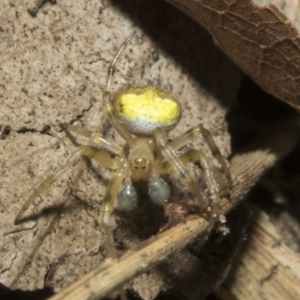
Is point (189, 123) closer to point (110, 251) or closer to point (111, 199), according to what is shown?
point (111, 199)

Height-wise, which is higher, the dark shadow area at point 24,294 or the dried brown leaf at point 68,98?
the dried brown leaf at point 68,98

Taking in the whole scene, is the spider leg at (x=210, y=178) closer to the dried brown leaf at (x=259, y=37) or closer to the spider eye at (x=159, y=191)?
the spider eye at (x=159, y=191)

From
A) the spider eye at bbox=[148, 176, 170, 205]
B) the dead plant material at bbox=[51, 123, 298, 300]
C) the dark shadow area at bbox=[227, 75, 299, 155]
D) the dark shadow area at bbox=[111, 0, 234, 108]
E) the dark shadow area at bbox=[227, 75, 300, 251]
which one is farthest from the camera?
the dark shadow area at bbox=[227, 75, 299, 155]

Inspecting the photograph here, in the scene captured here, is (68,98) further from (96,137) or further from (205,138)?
(205,138)

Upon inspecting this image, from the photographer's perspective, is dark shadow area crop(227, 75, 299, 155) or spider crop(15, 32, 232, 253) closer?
spider crop(15, 32, 232, 253)

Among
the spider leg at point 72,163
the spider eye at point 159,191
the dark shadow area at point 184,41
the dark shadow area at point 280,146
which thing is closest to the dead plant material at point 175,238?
the dark shadow area at point 280,146

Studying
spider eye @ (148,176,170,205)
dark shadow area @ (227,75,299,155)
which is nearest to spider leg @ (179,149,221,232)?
spider eye @ (148,176,170,205)

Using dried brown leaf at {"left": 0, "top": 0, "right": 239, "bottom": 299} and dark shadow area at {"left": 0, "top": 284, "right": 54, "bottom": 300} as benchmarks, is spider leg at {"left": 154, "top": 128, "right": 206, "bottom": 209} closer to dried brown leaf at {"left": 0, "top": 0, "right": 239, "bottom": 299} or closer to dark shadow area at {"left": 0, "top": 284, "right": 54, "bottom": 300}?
dried brown leaf at {"left": 0, "top": 0, "right": 239, "bottom": 299}

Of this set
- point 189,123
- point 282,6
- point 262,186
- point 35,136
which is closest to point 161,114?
point 189,123
